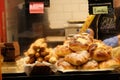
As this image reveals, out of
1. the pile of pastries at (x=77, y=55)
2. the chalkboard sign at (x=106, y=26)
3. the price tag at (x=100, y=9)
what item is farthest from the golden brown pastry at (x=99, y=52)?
the chalkboard sign at (x=106, y=26)

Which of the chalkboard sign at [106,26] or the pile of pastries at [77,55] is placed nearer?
the pile of pastries at [77,55]

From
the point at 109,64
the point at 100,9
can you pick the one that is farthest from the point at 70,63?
the point at 100,9

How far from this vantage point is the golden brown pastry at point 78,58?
1.12 m

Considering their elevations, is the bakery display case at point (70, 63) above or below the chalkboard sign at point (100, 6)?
below

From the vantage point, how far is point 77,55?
45.4 inches

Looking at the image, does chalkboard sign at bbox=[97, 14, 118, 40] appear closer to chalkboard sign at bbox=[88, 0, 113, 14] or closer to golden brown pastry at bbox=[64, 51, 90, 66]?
chalkboard sign at bbox=[88, 0, 113, 14]

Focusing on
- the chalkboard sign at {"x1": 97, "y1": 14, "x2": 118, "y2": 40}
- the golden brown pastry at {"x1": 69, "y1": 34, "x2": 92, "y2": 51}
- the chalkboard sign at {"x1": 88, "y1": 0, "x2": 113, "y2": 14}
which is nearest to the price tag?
the chalkboard sign at {"x1": 88, "y1": 0, "x2": 113, "y2": 14}

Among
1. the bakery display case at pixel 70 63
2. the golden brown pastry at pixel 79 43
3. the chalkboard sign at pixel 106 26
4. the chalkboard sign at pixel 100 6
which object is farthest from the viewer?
the chalkboard sign at pixel 106 26

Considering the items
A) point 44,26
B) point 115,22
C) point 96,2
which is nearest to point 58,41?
point 44,26

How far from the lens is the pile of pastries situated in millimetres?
1121

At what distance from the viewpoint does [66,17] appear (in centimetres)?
320

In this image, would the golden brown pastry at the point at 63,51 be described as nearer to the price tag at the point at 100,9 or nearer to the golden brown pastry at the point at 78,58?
the golden brown pastry at the point at 78,58

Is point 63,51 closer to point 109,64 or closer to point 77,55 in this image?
point 77,55

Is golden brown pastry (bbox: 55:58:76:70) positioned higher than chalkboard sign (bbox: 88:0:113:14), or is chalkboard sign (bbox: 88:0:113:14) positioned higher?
chalkboard sign (bbox: 88:0:113:14)
